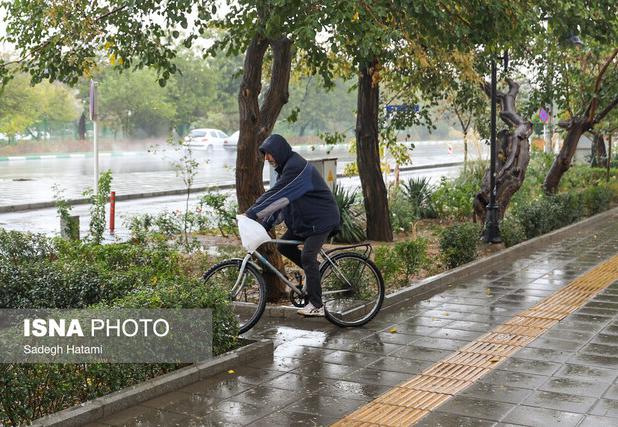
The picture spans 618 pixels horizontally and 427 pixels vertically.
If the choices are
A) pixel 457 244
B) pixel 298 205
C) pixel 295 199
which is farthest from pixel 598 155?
pixel 295 199

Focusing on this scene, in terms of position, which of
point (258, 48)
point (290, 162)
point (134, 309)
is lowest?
point (134, 309)

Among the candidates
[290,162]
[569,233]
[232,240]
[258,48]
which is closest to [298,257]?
[290,162]

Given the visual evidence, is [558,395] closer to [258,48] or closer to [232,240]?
[258,48]

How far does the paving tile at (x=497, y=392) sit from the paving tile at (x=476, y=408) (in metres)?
0.09

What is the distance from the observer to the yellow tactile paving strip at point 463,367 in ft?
18.1

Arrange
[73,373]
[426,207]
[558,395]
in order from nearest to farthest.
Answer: [73,373] < [558,395] < [426,207]

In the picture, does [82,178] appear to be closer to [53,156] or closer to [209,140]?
[53,156]

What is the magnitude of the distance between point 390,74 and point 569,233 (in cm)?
458

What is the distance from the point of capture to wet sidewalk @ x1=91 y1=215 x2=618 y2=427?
5.48m

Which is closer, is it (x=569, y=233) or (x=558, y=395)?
(x=558, y=395)

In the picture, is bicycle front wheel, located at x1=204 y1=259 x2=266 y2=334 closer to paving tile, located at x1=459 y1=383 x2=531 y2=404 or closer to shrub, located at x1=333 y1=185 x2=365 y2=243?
paving tile, located at x1=459 y1=383 x2=531 y2=404

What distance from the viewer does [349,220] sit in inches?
582

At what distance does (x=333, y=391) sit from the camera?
602 centimetres

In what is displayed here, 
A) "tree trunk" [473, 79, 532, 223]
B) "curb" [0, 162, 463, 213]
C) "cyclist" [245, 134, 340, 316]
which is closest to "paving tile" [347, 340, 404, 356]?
"cyclist" [245, 134, 340, 316]
